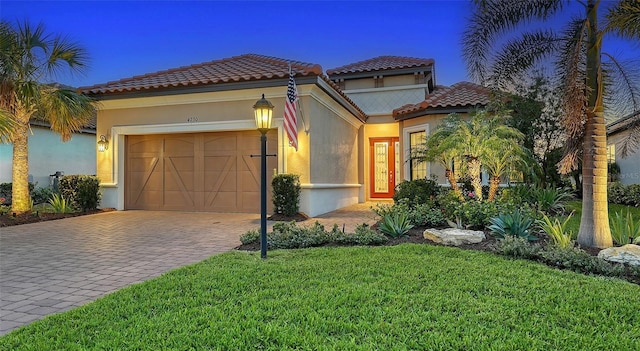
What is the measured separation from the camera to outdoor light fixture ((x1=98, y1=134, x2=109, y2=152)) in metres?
12.0

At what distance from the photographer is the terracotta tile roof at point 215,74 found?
1024cm

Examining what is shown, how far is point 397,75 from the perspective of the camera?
16.3 m

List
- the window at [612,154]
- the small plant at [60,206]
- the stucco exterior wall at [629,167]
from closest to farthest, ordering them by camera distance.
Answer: the small plant at [60,206], the stucco exterior wall at [629,167], the window at [612,154]

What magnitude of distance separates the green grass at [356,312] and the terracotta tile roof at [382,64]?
42.4ft

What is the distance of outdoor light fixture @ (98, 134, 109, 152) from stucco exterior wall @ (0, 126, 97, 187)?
471 cm

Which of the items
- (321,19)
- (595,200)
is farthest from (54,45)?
(595,200)

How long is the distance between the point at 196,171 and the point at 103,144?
3.21 meters

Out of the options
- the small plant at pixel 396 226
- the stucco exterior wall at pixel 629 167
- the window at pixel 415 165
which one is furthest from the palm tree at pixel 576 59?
the stucco exterior wall at pixel 629 167

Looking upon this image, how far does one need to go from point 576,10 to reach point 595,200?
3018 millimetres

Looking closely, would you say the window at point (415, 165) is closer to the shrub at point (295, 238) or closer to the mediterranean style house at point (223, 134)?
the mediterranean style house at point (223, 134)

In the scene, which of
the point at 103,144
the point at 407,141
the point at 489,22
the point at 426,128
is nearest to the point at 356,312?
the point at 489,22

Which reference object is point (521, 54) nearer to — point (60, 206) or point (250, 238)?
point (250, 238)

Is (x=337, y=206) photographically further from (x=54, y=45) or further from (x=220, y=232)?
(x=54, y=45)

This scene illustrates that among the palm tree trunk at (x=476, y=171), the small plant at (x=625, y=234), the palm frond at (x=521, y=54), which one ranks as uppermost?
the palm frond at (x=521, y=54)
